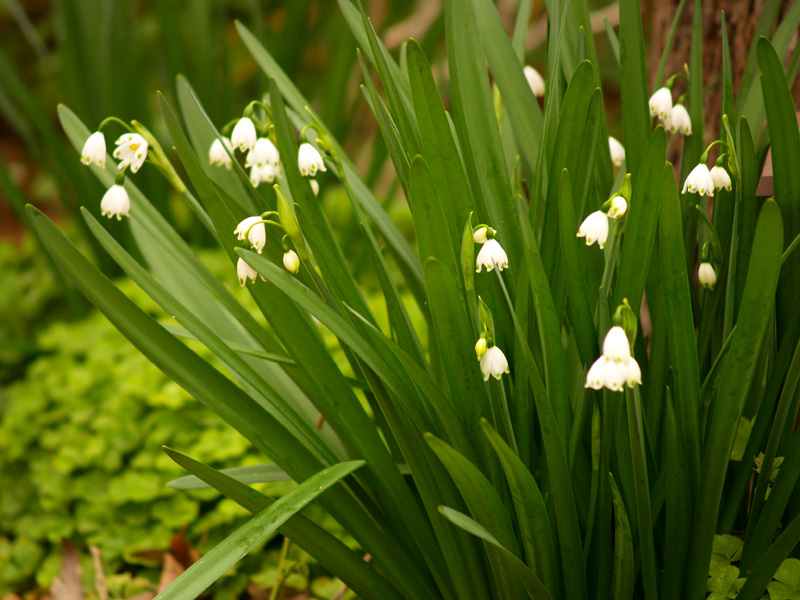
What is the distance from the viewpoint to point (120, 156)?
3.50 feet

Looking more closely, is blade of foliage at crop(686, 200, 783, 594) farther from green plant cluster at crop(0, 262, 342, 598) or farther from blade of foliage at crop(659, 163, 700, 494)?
green plant cluster at crop(0, 262, 342, 598)

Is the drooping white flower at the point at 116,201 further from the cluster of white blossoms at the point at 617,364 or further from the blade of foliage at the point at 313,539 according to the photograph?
the cluster of white blossoms at the point at 617,364

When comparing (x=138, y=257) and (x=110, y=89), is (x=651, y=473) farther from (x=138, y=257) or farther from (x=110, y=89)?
(x=110, y=89)

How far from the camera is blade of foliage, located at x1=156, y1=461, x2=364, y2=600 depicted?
814 millimetres

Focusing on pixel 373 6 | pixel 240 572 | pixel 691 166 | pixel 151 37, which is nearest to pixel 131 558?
pixel 240 572

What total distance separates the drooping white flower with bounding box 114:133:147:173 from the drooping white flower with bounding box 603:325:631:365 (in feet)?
2.42

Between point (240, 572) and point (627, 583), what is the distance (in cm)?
90

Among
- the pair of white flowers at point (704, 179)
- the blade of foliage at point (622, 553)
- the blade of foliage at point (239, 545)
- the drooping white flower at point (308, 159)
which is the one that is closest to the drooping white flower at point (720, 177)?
the pair of white flowers at point (704, 179)

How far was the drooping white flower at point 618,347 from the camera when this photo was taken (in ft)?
2.41

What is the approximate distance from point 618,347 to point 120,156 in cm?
80

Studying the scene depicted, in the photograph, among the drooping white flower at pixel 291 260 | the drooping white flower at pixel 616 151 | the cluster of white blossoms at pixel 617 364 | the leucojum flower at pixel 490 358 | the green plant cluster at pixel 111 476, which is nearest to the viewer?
the cluster of white blossoms at pixel 617 364

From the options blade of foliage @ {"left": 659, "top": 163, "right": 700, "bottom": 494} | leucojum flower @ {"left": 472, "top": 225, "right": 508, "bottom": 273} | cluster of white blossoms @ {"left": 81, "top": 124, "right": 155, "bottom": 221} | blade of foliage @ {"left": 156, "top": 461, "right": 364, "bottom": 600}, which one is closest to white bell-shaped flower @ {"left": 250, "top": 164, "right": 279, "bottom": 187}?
cluster of white blossoms @ {"left": 81, "top": 124, "right": 155, "bottom": 221}

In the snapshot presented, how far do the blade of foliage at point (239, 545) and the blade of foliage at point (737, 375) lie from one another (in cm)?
50

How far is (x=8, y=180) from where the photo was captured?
8.12 feet
